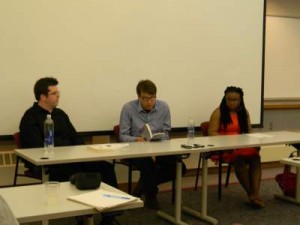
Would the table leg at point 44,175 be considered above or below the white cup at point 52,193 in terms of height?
below

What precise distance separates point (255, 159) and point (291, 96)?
1963mm

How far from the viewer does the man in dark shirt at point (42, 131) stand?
3.59 m

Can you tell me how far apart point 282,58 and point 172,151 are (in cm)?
309

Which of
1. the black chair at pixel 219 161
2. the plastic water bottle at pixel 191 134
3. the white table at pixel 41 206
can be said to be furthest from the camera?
the black chair at pixel 219 161

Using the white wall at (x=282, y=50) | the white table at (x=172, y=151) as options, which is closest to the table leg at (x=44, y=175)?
the white table at (x=172, y=151)

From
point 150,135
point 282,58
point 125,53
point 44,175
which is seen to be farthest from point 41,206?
point 282,58

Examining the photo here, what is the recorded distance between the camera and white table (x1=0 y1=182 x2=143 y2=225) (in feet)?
6.40

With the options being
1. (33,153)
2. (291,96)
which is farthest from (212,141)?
(291,96)

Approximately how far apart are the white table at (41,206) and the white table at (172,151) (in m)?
0.67

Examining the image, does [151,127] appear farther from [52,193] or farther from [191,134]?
[52,193]

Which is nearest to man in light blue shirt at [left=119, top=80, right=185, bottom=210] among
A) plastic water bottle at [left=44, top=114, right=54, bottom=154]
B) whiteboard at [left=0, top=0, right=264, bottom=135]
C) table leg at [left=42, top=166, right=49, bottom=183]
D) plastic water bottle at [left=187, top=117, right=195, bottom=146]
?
plastic water bottle at [left=187, top=117, right=195, bottom=146]

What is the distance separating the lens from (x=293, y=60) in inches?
236

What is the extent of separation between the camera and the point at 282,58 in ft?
19.4

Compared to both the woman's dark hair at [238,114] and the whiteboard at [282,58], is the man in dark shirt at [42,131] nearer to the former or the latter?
the woman's dark hair at [238,114]
